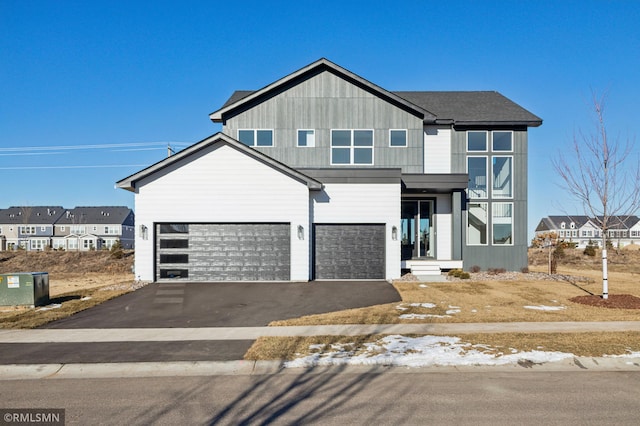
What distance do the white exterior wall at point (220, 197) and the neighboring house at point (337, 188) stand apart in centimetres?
4

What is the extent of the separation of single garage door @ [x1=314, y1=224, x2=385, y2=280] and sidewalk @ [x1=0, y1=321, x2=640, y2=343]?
7.93 m

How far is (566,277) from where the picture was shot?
731 inches

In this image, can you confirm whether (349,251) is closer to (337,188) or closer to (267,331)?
(337,188)

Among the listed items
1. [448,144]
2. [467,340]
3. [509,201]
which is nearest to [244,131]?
[448,144]

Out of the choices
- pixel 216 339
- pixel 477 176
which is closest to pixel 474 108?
pixel 477 176

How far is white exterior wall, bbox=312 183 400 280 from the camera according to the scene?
18.1 metres

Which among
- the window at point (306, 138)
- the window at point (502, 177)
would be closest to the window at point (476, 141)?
the window at point (502, 177)

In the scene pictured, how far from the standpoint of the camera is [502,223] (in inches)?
837

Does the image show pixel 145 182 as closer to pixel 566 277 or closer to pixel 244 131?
Result: pixel 244 131

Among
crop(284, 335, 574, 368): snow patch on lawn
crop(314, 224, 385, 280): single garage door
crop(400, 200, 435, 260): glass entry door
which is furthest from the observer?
crop(400, 200, 435, 260): glass entry door

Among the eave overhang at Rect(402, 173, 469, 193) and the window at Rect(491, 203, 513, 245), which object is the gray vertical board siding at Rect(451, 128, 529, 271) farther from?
the eave overhang at Rect(402, 173, 469, 193)

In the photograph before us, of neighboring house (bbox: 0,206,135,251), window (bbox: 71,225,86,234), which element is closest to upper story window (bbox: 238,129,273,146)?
neighboring house (bbox: 0,206,135,251)

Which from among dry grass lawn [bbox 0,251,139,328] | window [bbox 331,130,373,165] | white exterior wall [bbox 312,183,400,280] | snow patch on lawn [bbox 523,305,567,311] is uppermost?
window [bbox 331,130,373,165]

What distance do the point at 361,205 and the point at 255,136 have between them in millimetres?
6880
